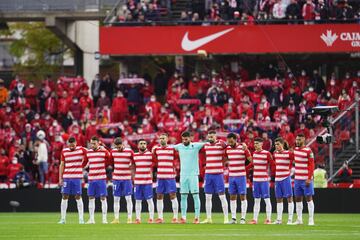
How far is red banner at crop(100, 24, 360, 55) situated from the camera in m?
49.7

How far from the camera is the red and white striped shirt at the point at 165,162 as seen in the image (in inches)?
1303

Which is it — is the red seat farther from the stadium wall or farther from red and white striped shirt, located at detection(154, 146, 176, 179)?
red and white striped shirt, located at detection(154, 146, 176, 179)

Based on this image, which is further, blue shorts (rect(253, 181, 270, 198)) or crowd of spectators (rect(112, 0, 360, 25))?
crowd of spectators (rect(112, 0, 360, 25))

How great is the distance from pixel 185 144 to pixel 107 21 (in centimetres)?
1974

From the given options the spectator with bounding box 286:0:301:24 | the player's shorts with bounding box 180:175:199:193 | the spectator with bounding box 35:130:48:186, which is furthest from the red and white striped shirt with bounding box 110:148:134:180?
the spectator with bounding box 286:0:301:24

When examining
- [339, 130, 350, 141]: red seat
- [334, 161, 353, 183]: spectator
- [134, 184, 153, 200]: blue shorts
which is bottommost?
[134, 184, 153, 200]: blue shorts

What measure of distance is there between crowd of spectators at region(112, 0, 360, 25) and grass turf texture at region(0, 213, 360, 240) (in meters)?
16.4

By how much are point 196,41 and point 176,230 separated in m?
22.2

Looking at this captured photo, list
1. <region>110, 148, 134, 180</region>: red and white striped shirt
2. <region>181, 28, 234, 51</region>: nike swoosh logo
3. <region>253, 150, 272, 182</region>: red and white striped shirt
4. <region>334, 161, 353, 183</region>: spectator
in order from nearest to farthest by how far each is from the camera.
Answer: <region>253, 150, 272, 182</region>: red and white striped shirt < <region>110, 148, 134, 180</region>: red and white striped shirt < <region>334, 161, 353, 183</region>: spectator < <region>181, 28, 234, 51</region>: nike swoosh logo

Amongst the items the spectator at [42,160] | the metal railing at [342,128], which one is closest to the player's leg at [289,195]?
the metal railing at [342,128]

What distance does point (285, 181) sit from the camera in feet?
107

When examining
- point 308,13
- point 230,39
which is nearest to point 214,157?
point 308,13

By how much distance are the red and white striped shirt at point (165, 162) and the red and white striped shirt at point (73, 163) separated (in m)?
2.10

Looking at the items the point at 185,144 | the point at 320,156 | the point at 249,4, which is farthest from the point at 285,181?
the point at 249,4
